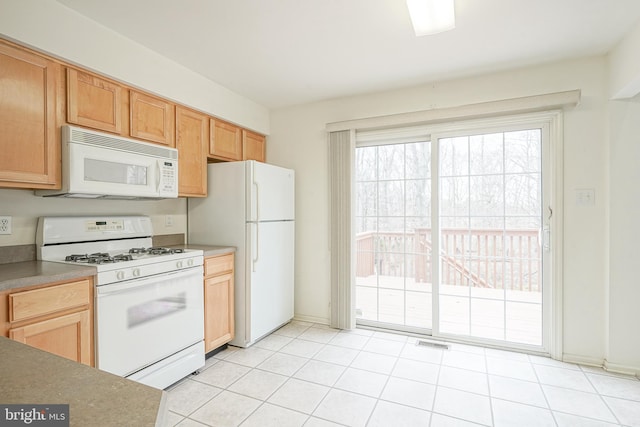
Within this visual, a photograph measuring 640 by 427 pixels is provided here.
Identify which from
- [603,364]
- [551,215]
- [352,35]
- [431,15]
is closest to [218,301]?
[352,35]

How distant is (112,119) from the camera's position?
2.26 meters

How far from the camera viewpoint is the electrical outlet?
1967mm

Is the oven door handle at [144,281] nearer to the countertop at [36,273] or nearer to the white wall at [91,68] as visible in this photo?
the countertop at [36,273]

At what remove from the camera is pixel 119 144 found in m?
2.24

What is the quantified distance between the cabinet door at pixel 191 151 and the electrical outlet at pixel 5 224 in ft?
3.57

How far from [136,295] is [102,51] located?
1.62m

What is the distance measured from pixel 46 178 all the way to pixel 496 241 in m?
3.42

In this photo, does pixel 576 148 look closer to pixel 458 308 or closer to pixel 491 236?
pixel 491 236

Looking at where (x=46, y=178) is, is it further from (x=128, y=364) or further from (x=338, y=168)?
(x=338, y=168)

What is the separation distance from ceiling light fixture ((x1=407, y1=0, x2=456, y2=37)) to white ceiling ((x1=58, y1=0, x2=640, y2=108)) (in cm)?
12

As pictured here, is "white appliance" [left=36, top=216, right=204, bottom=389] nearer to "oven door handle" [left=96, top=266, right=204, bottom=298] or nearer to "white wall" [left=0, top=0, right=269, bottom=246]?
"oven door handle" [left=96, top=266, right=204, bottom=298]

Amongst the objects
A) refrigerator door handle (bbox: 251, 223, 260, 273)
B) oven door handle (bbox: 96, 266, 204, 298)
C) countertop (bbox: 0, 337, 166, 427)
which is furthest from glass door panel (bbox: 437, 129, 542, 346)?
countertop (bbox: 0, 337, 166, 427)

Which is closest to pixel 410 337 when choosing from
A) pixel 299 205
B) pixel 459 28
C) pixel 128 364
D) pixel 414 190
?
pixel 414 190

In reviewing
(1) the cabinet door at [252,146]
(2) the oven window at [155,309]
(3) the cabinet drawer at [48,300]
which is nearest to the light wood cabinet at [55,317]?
(3) the cabinet drawer at [48,300]
